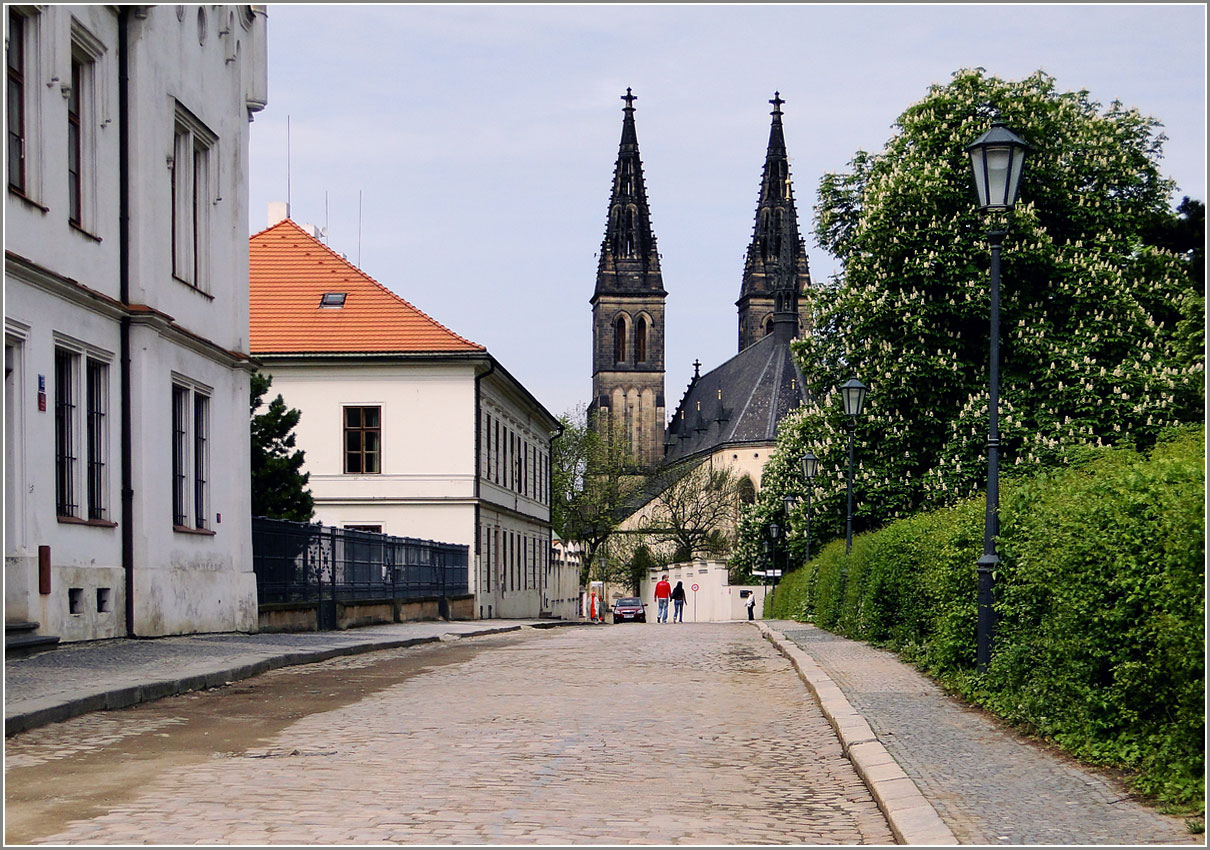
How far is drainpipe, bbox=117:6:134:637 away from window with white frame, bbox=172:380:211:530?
171cm

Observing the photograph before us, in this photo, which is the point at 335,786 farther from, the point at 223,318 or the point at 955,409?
the point at 955,409

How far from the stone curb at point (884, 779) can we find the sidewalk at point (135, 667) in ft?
18.4

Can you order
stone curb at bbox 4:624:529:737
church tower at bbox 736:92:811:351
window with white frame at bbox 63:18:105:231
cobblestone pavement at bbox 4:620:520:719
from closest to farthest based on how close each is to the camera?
stone curb at bbox 4:624:529:737 < cobblestone pavement at bbox 4:620:520:719 < window with white frame at bbox 63:18:105:231 < church tower at bbox 736:92:811:351

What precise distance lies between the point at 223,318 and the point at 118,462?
478 cm

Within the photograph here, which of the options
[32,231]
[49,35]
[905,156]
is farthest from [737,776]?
[905,156]

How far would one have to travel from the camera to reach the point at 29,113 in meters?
16.6

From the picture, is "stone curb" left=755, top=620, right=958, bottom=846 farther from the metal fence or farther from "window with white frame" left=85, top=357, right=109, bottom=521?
the metal fence

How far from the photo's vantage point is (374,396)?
4547 cm

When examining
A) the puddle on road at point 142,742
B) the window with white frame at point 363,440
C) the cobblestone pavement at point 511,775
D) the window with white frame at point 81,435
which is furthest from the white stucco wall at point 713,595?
the cobblestone pavement at point 511,775

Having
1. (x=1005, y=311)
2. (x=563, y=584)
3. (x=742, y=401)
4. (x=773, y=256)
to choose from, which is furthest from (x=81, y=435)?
(x=773, y=256)

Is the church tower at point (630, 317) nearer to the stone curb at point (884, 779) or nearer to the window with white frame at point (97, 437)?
the window with white frame at point (97, 437)

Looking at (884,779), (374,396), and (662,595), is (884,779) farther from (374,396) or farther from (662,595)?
(662,595)

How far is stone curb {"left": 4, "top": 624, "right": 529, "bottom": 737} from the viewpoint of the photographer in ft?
33.3

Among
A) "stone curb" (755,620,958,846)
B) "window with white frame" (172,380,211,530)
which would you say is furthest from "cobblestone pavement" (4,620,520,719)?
"stone curb" (755,620,958,846)
